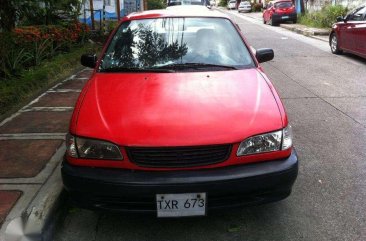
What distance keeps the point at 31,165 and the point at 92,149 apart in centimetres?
152

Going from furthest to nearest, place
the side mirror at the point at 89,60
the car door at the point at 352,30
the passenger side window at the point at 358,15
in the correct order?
1. the passenger side window at the point at 358,15
2. the car door at the point at 352,30
3. the side mirror at the point at 89,60

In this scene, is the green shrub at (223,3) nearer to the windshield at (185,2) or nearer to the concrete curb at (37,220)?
the windshield at (185,2)

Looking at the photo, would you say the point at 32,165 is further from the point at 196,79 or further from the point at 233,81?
the point at 233,81

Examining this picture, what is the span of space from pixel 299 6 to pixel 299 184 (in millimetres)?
25650

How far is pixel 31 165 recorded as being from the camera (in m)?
4.25

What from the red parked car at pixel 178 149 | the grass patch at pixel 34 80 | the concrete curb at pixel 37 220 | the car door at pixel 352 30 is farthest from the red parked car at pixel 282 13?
the concrete curb at pixel 37 220

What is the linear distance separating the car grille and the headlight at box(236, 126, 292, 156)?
4.9 inches

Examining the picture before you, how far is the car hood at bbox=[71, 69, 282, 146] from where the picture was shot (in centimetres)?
293

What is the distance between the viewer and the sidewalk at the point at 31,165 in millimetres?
3221

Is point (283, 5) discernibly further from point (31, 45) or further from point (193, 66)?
point (193, 66)

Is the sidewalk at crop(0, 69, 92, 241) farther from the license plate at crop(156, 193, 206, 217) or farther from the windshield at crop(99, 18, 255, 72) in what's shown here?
the windshield at crop(99, 18, 255, 72)

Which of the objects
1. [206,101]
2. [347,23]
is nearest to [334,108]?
[206,101]

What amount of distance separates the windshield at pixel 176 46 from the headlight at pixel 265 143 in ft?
3.78

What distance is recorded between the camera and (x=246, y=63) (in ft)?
13.6
